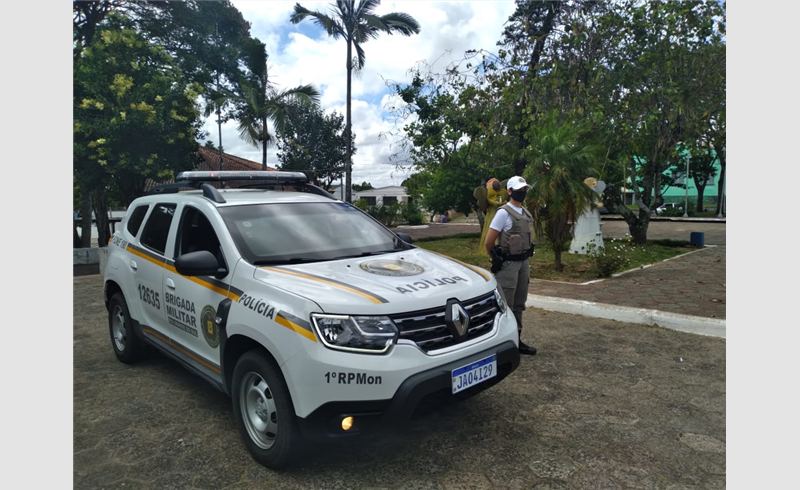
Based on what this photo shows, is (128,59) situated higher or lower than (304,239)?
higher

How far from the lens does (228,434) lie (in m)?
3.49

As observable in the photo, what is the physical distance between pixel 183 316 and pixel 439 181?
76.8ft

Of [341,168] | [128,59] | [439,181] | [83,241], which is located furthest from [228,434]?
[341,168]

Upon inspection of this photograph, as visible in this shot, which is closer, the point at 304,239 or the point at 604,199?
the point at 304,239

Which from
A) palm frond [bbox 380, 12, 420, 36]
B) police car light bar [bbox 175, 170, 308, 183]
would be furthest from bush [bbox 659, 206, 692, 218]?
police car light bar [bbox 175, 170, 308, 183]

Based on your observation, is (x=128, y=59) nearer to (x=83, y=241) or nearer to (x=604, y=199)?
(x=83, y=241)

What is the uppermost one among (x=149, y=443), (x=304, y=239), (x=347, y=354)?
(x=304, y=239)

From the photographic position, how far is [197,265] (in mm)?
3162

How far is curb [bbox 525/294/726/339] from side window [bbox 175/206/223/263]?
15.9 feet

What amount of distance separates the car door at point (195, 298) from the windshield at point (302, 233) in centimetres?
19

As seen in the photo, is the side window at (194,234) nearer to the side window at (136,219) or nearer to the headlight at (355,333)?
the side window at (136,219)

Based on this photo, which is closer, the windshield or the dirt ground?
the dirt ground

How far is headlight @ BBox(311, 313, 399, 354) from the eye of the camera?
2.67m

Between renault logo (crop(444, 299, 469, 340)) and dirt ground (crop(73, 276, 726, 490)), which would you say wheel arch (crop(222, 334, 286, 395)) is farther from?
renault logo (crop(444, 299, 469, 340))
